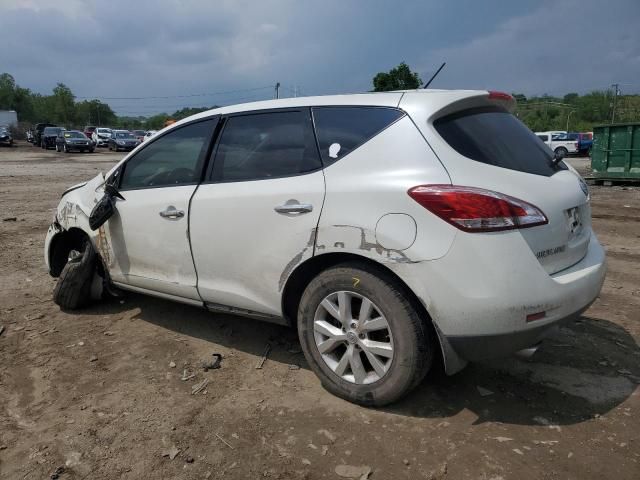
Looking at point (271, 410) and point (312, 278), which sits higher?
point (312, 278)

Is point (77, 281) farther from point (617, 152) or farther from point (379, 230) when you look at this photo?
point (617, 152)

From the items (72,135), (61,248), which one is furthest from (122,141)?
(61,248)

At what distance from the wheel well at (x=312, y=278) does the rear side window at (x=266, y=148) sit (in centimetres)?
54

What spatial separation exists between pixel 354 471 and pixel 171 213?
212 centimetres

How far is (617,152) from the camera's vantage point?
15852 mm

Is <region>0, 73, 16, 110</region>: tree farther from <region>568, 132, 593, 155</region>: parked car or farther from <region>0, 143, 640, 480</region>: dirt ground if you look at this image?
<region>0, 143, 640, 480</region>: dirt ground

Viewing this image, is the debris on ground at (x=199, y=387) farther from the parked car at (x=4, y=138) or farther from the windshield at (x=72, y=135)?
the parked car at (x=4, y=138)

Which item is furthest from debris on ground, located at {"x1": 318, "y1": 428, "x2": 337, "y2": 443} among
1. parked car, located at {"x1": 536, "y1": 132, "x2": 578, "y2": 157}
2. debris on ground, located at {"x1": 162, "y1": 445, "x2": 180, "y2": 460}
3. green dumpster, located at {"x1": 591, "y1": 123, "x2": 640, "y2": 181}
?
parked car, located at {"x1": 536, "y1": 132, "x2": 578, "y2": 157}

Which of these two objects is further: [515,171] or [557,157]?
[557,157]

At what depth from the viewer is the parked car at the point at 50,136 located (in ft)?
134

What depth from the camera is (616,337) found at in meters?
3.92

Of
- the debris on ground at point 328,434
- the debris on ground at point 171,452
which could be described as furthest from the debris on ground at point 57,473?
the debris on ground at point 328,434

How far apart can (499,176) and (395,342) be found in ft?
3.31

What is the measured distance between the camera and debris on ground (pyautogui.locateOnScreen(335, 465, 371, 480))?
96.4 inches
